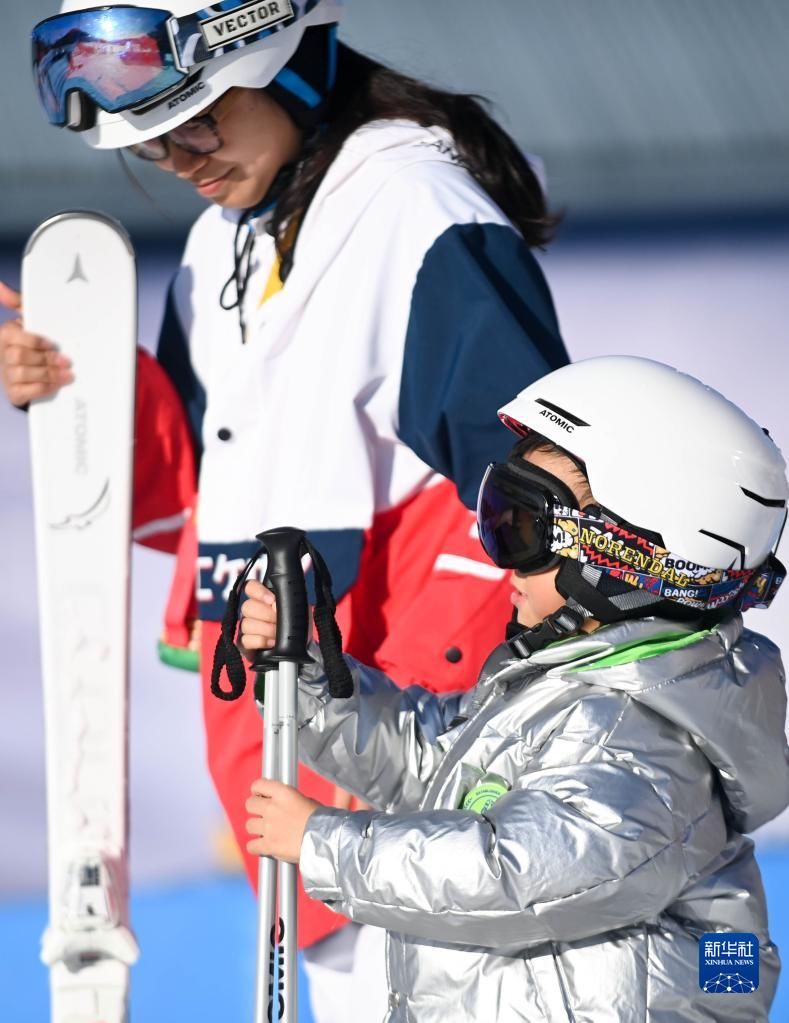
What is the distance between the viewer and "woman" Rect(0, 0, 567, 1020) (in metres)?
1.78

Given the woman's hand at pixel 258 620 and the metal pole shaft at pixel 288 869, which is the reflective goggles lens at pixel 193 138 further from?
the metal pole shaft at pixel 288 869

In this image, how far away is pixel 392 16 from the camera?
4.00 meters

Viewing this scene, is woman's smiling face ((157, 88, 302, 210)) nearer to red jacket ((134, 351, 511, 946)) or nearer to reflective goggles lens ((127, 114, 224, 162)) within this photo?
reflective goggles lens ((127, 114, 224, 162))

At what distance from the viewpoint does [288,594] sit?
1.52 metres

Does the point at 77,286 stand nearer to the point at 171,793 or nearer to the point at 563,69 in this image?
the point at 171,793

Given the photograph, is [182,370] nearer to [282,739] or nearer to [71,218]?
[71,218]

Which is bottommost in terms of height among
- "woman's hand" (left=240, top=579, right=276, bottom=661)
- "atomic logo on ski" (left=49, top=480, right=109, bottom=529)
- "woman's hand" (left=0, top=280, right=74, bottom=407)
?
"atomic logo on ski" (left=49, top=480, right=109, bottom=529)

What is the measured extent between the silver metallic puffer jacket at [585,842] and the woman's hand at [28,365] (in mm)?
805

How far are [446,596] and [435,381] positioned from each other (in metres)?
0.25

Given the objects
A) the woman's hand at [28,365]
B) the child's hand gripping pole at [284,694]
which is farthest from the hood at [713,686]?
the woman's hand at [28,365]

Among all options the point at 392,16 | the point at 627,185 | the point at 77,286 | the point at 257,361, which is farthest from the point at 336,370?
the point at 627,185

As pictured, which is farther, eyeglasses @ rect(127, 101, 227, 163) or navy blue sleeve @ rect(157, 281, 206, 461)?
navy blue sleeve @ rect(157, 281, 206, 461)

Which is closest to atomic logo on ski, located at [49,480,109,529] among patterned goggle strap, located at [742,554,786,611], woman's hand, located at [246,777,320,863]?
woman's hand, located at [246,777,320,863]

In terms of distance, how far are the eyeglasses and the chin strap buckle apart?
Answer: 73cm
